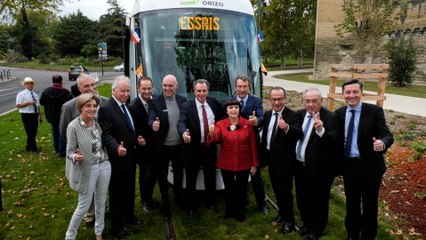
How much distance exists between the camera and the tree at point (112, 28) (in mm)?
61844

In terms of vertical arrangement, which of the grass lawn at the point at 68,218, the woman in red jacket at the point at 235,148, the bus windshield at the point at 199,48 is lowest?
the grass lawn at the point at 68,218

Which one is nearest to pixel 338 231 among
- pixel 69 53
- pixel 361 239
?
pixel 361 239

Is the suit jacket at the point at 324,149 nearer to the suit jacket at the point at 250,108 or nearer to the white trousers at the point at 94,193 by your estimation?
the suit jacket at the point at 250,108

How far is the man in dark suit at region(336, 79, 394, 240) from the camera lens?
156 inches

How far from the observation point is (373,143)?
3.92 meters

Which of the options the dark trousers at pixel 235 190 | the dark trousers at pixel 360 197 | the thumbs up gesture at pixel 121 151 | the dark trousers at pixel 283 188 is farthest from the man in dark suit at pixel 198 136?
the dark trousers at pixel 360 197

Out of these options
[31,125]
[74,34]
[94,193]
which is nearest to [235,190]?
[94,193]

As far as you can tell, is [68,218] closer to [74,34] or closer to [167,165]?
[167,165]

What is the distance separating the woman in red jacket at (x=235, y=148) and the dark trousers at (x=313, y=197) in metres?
0.71

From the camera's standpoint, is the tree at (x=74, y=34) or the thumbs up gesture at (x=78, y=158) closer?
the thumbs up gesture at (x=78, y=158)

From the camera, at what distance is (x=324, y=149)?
13.8 feet

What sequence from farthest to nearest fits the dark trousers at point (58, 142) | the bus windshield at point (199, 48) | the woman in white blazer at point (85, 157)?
the dark trousers at point (58, 142), the bus windshield at point (199, 48), the woman in white blazer at point (85, 157)

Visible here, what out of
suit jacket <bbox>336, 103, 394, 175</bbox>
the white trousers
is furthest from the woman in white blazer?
suit jacket <bbox>336, 103, 394, 175</bbox>

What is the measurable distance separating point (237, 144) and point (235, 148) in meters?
0.07
